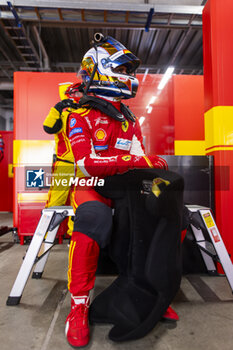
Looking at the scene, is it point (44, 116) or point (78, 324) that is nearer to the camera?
point (78, 324)

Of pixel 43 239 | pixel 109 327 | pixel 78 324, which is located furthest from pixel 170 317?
pixel 43 239

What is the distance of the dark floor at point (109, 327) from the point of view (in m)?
1.04

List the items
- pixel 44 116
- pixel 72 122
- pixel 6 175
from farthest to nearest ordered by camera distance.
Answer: pixel 6 175
pixel 44 116
pixel 72 122

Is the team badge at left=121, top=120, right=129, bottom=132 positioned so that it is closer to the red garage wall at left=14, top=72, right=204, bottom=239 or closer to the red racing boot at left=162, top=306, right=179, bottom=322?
the red racing boot at left=162, top=306, right=179, bottom=322

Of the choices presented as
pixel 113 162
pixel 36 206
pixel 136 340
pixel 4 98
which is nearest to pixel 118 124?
pixel 113 162

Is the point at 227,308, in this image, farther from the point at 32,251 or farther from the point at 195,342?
the point at 32,251

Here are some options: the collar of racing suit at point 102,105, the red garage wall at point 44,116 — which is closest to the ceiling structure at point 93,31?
the red garage wall at point 44,116

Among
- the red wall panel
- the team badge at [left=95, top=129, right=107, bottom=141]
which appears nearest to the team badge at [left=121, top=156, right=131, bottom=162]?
the team badge at [left=95, top=129, right=107, bottom=141]

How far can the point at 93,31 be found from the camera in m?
4.20

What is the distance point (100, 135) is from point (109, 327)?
3.19 feet

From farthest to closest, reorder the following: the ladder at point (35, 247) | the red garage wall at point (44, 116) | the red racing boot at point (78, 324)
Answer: the red garage wall at point (44, 116)
the ladder at point (35, 247)
the red racing boot at point (78, 324)

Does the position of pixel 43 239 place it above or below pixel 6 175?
below

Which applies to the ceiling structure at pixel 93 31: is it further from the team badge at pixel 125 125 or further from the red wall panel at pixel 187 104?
the team badge at pixel 125 125

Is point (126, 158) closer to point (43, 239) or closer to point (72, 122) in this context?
point (72, 122)
